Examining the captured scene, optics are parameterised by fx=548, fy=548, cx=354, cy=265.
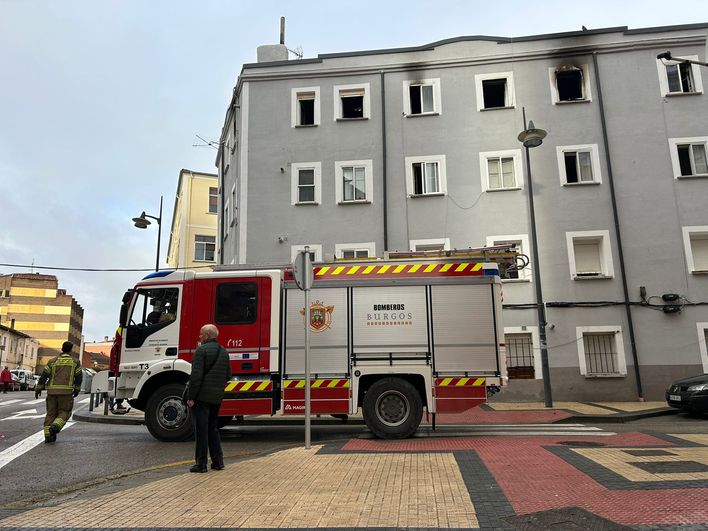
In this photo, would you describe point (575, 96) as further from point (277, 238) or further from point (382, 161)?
point (277, 238)

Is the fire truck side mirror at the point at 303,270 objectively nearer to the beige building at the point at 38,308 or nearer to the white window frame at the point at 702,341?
the white window frame at the point at 702,341

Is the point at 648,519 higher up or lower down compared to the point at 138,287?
lower down

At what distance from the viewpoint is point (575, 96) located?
19.8 m

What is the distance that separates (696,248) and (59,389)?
18741mm

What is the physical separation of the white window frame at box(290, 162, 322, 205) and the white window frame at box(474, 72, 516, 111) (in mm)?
6194

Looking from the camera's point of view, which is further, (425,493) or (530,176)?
(530,176)

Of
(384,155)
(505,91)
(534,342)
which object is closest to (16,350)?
(384,155)

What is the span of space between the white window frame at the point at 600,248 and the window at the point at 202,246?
80.5ft

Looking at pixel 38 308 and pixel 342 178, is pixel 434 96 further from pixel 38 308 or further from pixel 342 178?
pixel 38 308

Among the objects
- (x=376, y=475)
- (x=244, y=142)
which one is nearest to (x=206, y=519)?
(x=376, y=475)

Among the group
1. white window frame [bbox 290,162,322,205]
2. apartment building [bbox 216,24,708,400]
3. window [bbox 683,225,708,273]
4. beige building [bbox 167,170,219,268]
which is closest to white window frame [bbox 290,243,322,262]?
apartment building [bbox 216,24,708,400]

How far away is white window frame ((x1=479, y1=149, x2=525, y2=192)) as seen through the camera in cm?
1884

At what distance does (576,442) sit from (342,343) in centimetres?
415

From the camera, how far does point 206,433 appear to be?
21.7 feet
